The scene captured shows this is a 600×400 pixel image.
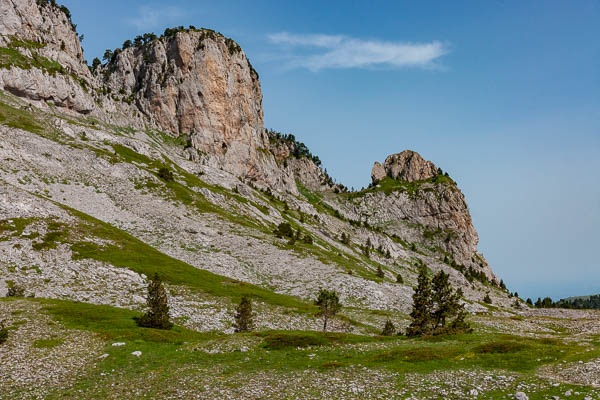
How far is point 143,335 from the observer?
4053 centimetres

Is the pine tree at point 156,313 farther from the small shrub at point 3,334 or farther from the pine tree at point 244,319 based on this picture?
the small shrub at point 3,334

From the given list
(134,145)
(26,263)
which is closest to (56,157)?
(134,145)

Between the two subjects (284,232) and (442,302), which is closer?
(442,302)

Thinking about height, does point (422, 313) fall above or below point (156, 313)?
above

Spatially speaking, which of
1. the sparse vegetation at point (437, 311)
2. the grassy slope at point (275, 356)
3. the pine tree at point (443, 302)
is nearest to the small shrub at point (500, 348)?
the grassy slope at point (275, 356)

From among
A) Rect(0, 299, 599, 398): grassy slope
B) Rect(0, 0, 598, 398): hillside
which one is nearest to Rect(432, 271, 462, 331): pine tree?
Rect(0, 0, 598, 398): hillside

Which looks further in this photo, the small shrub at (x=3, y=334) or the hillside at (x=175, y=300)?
the small shrub at (x=3, y=334)

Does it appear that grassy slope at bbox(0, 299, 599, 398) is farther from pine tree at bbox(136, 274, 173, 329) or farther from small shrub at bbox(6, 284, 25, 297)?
small shrub at bbox(6, 284, 25, 297)

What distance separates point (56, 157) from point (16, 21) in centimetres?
12048

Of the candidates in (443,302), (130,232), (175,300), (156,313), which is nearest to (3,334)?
(156,313)

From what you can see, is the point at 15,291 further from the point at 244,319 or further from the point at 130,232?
the point at 130,232

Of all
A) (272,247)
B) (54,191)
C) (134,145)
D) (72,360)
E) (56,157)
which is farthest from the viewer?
(134,145)

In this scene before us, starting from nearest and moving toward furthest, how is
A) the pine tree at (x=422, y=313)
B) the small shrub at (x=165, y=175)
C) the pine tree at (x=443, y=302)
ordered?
the pine tree at (x=422, y=313) < the pine tree at (x=443, y=302) < the small shrub at (x=165, y=175)

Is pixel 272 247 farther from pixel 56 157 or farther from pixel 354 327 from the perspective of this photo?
pixel 56 157
